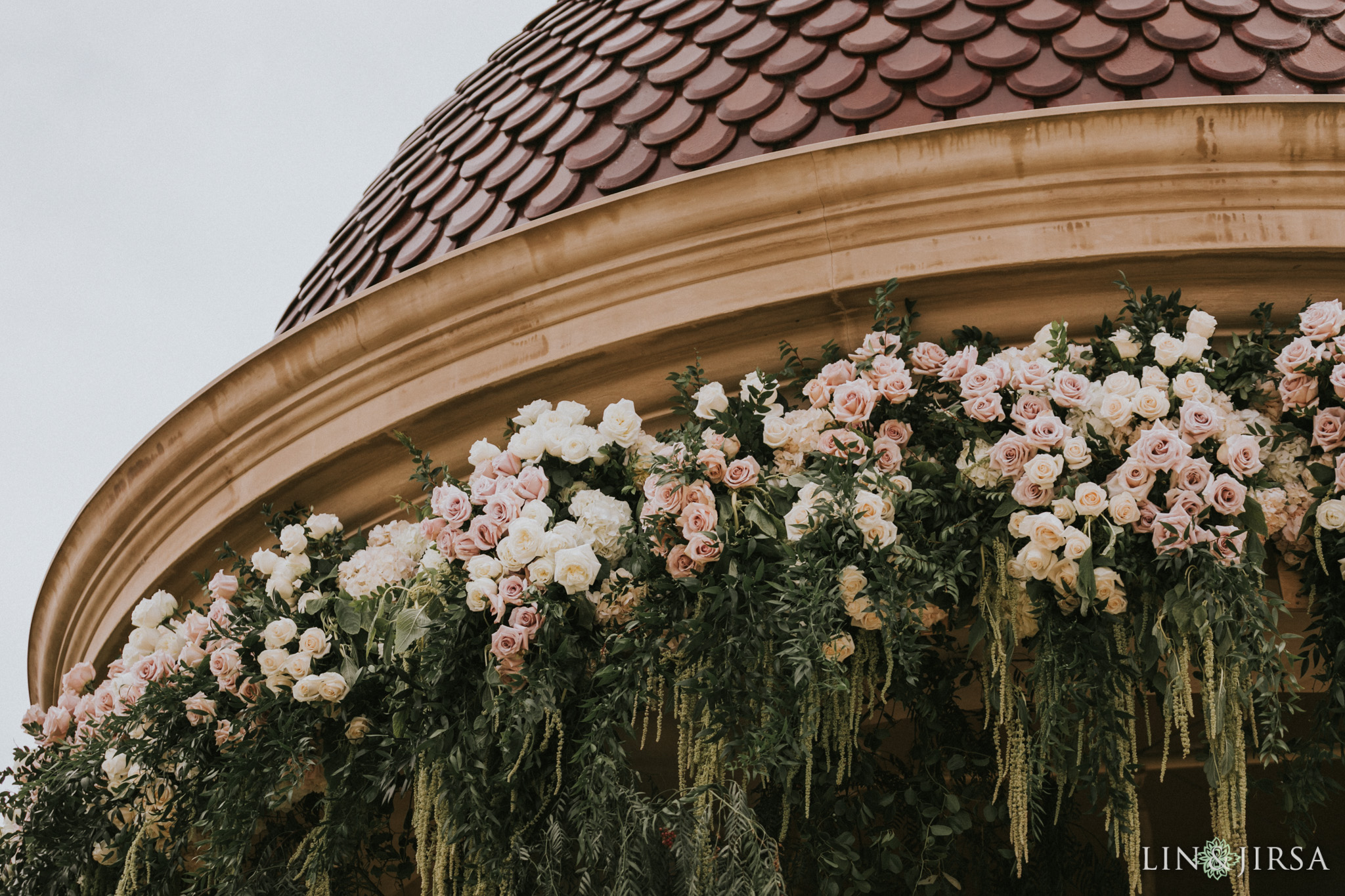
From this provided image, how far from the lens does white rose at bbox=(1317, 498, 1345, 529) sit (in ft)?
12.2

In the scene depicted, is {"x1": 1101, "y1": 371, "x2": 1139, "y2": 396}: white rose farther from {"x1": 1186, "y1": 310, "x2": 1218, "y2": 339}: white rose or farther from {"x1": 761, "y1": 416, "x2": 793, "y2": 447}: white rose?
{"x1": 761, "y1": 416, "x2": 793, "y2": 447}: white rose

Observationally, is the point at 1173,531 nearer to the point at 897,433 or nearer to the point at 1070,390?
the point at 1070,390

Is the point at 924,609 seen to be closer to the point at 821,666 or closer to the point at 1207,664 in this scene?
the point at 821,666

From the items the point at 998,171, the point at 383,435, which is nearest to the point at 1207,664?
the point at 998,171

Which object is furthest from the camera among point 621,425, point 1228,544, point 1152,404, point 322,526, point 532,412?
point 322,526

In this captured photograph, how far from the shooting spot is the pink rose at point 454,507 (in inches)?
169

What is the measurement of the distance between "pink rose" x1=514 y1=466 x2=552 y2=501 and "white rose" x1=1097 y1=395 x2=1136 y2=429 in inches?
68.6

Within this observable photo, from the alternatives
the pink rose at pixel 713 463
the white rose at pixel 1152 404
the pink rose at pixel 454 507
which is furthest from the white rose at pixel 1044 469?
the pink rose at pixel 454 507

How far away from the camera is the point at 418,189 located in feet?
22.2

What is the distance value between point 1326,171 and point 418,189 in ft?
13.9

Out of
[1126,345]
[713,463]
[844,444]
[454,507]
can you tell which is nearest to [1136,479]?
[1126,345]

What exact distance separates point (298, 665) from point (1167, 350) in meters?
2.94

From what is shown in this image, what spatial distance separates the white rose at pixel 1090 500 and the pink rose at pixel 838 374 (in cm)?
86

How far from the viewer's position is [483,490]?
14.2 ft
